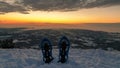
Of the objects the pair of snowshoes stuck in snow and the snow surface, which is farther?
the pair of snowshoes stuck in snow

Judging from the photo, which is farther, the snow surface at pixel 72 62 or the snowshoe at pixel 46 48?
the snowshoe at pixel 46 48

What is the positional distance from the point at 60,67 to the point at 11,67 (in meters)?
2.87

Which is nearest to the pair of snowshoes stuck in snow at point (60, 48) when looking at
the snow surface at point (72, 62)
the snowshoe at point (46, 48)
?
the snowshoe at point (46, 48)

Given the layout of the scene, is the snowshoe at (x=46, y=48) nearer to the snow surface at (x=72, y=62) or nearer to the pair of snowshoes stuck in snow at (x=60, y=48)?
the pair of snowshoes stuck in snow at (x=60, y=48)

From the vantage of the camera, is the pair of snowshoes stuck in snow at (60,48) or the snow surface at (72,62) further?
the pair of snowshoes stuck in snow at (60,48)

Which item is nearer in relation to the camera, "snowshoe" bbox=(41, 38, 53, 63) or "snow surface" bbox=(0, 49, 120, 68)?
"snow surface" bbox=(0, 49, 120, 68)

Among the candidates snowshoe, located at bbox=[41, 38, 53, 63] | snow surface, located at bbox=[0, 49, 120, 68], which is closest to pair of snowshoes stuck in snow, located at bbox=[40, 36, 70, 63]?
snowshoe, located at bbox=[41, 38, 53, 63]

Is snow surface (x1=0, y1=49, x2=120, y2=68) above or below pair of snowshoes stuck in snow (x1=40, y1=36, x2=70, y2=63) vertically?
below

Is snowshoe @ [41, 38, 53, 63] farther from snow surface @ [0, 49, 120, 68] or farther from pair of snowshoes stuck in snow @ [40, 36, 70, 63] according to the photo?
snow surface @ [0, 49, 120, 68]

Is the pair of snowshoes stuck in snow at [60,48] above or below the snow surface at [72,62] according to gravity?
above

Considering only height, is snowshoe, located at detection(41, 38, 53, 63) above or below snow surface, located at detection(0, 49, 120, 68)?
above

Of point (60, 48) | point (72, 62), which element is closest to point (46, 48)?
point (60, 48)

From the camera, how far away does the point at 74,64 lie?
13828mm

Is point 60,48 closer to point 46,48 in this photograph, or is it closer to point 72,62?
point 46,48
